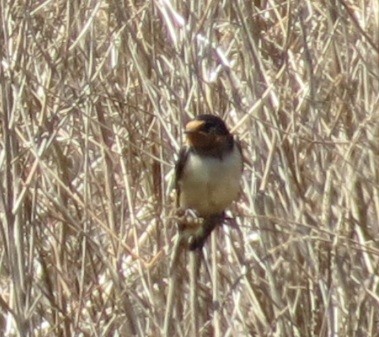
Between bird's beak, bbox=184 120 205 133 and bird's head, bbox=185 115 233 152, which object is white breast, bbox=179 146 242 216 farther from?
bird's beak, bbox=184 120 205 133

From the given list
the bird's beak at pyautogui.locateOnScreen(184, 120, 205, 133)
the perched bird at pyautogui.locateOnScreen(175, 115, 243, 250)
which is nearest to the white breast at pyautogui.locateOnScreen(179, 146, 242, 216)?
the perched bird at pyautogui.locateOnScreen(175, 115, 243, 250)

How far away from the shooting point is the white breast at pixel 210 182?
302 cm

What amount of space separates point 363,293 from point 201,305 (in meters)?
0.49

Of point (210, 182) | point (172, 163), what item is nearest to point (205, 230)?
point (210, 182)

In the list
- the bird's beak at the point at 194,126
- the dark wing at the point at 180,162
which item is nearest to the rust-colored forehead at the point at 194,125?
the bird's beak at the point at 194,126

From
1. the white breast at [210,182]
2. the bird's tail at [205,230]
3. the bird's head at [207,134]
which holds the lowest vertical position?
the bird's tail at [205,230]

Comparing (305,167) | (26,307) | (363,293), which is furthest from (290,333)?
(26,307)

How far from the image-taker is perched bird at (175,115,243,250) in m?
3.01

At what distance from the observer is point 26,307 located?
279 centimetres

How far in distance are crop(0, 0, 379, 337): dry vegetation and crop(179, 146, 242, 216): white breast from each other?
0.06m

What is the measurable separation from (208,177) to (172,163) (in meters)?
0.19

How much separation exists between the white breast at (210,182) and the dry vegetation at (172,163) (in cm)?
6

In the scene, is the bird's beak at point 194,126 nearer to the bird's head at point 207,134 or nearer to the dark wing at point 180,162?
the bird's head at point 207,134

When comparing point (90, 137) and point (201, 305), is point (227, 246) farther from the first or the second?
point (90, 137)
